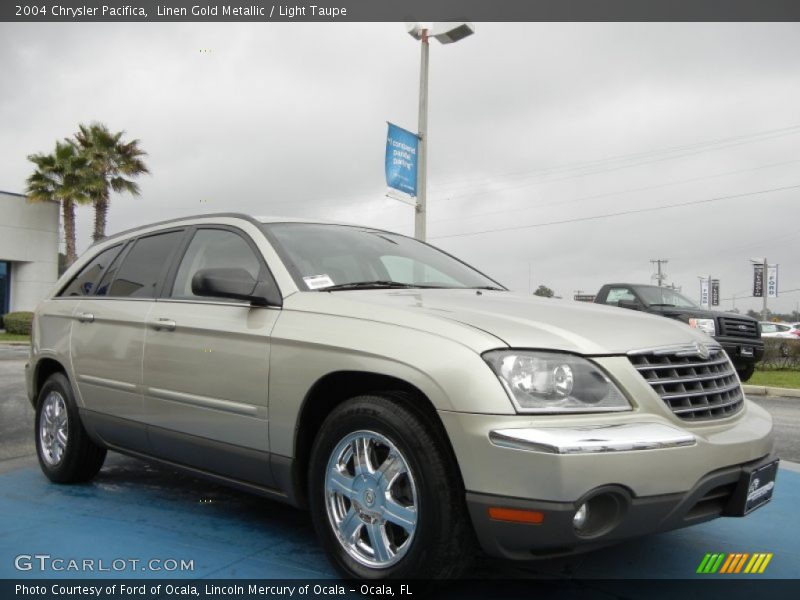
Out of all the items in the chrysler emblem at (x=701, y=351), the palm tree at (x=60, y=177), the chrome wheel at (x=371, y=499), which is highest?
the palm tree at (x=60, y=177)

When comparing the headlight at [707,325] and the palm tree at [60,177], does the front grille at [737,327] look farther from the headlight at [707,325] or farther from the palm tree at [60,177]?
the palm tree at [60,177]

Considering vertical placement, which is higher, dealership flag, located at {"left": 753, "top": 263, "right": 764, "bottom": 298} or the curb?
dealership flag, located at {"left": 753, "top": 263, "right": 764, "bottom": 298}

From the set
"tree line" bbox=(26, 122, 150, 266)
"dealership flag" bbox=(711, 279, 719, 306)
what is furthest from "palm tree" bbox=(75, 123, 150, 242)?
"dealership flag" bbox=(711, 279, 719, 306)

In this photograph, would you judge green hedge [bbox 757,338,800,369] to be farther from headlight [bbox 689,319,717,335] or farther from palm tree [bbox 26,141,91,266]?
palm tree [bbox 26,141,91,266]

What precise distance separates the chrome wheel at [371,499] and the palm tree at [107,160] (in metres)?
28.5

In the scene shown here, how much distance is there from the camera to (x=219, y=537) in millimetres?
3648

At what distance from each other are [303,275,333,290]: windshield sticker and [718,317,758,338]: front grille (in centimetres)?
1073

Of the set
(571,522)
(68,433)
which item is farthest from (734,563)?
(68,433)

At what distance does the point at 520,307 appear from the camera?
3170 millimetres

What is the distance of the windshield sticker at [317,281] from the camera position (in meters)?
3.45

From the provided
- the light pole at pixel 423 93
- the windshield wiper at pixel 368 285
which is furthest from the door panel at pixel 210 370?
the light pole at pixel 423 93

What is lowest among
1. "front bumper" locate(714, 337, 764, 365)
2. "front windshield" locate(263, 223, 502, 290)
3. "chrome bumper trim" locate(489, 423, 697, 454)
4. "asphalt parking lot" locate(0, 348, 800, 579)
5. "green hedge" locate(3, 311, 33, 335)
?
"green hedge" locate(3, 311, 33, 335)

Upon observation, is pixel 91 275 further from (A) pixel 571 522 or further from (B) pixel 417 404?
(A) pixel 571 522

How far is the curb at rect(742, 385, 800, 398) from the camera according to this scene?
11711 mm
